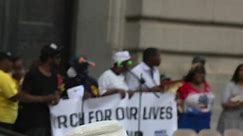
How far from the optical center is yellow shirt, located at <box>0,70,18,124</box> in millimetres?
8609

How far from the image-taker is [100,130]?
3260 mm

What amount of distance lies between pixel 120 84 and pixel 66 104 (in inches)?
31.4

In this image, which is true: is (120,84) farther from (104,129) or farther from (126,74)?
(104,129)

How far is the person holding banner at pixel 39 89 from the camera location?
8727 mm

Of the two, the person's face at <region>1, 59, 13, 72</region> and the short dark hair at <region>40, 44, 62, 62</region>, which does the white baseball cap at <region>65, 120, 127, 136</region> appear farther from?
the person's face at <region>1, 59, 13, 72</region>

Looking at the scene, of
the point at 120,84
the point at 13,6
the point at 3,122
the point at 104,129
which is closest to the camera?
the point at 104,129

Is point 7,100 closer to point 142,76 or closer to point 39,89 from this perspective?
point 39,89

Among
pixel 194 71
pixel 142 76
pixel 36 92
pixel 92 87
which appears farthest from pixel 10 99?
pixel 194 71

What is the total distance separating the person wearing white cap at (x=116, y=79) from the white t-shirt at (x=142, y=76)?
13cm

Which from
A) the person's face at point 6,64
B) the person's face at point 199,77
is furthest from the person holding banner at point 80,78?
the person's face at point 199,77

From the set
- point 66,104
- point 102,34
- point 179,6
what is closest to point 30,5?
point 102,34

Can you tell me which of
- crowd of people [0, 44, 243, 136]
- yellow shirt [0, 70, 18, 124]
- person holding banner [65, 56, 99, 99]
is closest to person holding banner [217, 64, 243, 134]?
crowd of people [0, 44, 243, 136]

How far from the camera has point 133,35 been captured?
11977mm

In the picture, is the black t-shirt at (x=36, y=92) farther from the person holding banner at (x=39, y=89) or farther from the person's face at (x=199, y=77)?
the person's face at (x=199, y=77)
